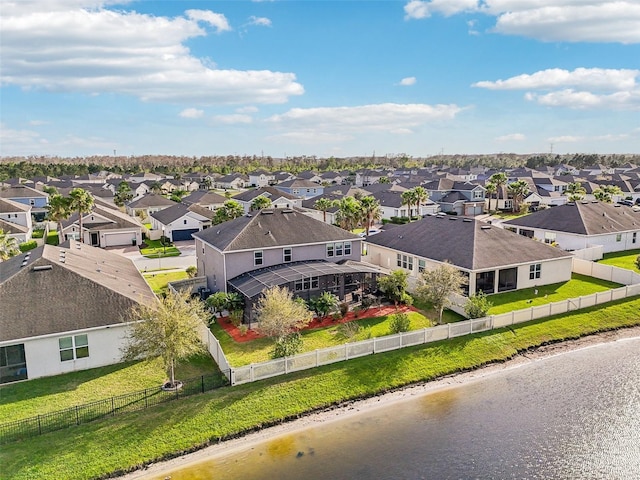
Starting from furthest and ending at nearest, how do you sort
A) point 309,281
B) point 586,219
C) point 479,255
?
point 586,219, point 479,255, point 309,281

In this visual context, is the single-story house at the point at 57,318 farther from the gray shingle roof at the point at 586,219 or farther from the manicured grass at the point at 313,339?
the gray shingle roof at the point at 586,219

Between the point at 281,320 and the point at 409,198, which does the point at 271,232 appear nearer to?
the point at 281,320

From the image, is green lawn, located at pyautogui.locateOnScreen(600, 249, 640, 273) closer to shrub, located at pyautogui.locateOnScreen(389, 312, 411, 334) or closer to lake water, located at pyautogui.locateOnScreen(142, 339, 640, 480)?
lake water, located at pyautogui.locateOnScreen(142, 339, 640, 480)

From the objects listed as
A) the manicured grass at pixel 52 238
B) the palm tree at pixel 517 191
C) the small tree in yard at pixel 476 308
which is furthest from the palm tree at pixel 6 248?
the palm tree at pixel 517 191

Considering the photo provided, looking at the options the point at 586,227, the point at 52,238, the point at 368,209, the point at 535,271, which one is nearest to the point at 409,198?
the point at 368,209

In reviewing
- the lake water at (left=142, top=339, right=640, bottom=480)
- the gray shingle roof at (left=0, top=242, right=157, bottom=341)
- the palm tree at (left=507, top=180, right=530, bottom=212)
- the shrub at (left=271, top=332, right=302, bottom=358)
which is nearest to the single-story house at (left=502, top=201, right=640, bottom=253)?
the lake water at (left=142, top=339, right=640, bottom=480)
